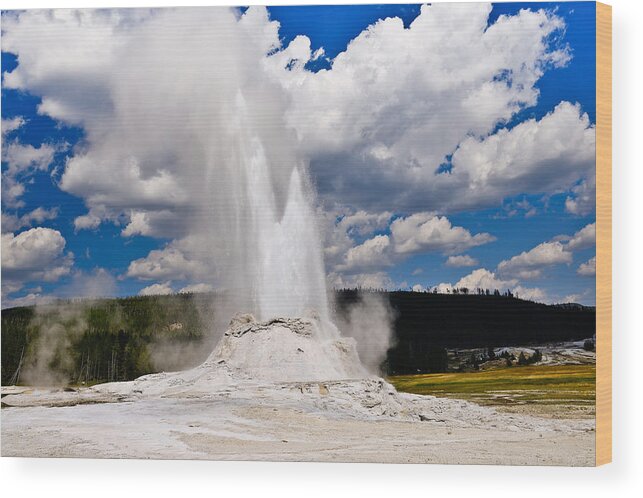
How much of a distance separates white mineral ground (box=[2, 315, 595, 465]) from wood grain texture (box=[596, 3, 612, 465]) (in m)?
0.40

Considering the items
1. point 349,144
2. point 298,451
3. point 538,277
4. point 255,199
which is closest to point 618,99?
point 538,277

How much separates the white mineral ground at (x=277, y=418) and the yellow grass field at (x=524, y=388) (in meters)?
0.15

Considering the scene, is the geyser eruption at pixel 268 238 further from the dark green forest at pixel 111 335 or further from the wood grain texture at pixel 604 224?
the wood grain texture at pixel 604 224

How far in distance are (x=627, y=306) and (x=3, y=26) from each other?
10.6m

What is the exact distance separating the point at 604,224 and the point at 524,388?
9.01 feet

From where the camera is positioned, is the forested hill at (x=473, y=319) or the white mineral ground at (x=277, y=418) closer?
the white mineral ground at (x=277, y=418)

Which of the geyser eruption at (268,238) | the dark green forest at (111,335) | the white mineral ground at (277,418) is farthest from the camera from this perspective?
the dark green forest at (111,335)

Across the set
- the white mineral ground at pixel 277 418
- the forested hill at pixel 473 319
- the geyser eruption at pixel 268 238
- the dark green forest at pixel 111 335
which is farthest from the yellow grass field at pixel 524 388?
the geyser eruption at pixel 268 238

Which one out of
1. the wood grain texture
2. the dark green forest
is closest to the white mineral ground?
the dark green forest

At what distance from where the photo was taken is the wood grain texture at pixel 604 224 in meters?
14.3

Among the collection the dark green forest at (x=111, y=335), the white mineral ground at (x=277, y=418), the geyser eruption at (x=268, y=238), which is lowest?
the white mineral ground at (x=277, y=418)

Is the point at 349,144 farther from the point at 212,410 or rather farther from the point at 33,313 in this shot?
the point at 33,313

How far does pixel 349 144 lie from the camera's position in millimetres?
15102

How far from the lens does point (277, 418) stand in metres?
14.8
